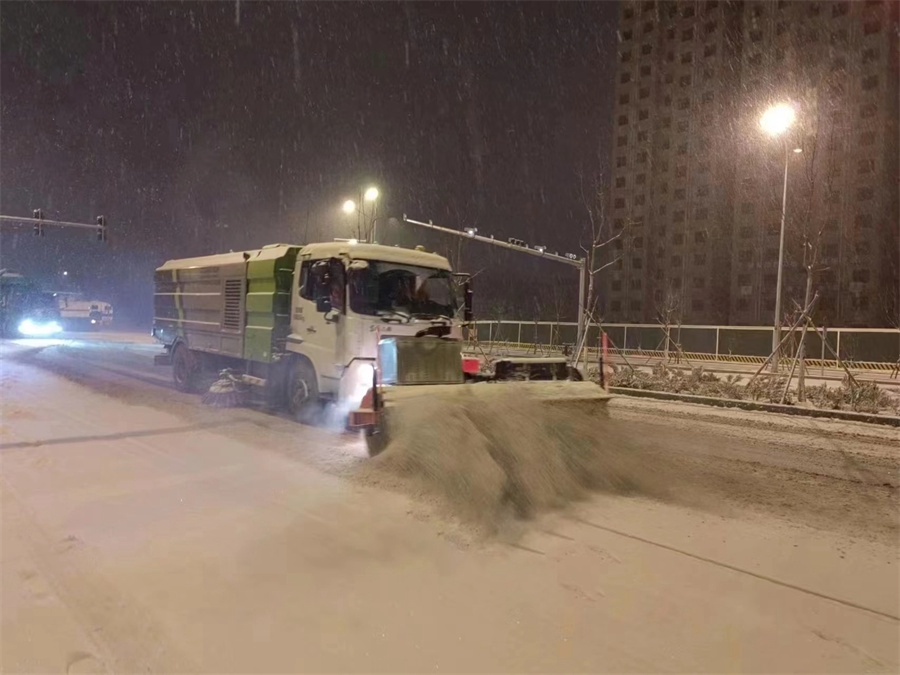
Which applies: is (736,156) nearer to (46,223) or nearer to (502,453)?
(46,223)

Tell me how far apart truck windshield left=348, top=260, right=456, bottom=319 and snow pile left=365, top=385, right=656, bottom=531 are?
293 cm

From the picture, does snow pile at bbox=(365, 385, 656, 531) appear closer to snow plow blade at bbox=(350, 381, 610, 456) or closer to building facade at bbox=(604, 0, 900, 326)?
snow plow blade at bbox=(350, 381, 610, 456)

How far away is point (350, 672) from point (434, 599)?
0.89 meters

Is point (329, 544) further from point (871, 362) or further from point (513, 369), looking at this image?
point (871, 362)

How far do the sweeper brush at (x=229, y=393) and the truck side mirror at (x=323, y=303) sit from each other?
10.3 feet

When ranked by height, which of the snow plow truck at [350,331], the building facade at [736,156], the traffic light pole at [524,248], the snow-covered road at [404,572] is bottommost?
the snow-covered road at [404,572]

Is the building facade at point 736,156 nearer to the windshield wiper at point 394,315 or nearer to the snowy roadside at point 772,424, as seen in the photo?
the snowy roadside at point 772,424

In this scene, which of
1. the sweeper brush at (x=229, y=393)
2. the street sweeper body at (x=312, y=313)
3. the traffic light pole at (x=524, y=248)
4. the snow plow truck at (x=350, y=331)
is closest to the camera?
the snow plow truck at (x=350, y=331)

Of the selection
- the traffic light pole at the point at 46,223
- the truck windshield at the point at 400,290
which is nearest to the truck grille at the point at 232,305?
the truck windshield at the point at 400,290

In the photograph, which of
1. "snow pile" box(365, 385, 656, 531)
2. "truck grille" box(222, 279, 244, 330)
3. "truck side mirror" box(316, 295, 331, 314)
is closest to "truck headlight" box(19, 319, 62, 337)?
"truck grille" box(222, 279, 244, 330)

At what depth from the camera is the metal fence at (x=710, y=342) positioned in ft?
93.3

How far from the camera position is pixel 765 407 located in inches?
547

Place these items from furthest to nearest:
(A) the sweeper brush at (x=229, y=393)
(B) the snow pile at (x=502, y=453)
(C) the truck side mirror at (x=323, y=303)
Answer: (A) the sweeper brush at (x=229, y=393), (C) the truck side mirror at (x=323, y=303), (B) the snow pile at (x=502, y=453)

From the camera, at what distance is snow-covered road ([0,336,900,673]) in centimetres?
342
